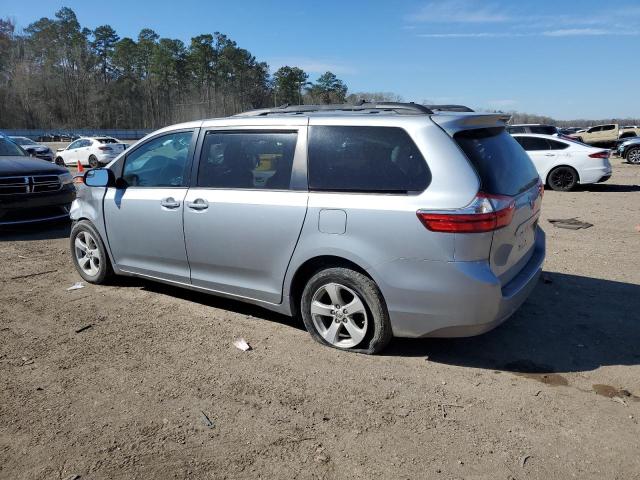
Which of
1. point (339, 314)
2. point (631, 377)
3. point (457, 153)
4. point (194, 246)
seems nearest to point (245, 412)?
point (339, 314)

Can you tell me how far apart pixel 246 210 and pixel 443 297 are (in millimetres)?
1725

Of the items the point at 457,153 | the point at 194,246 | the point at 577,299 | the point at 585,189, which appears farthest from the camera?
the point at 585,189

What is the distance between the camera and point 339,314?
12.7 ft

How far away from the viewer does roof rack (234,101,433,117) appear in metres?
3.83

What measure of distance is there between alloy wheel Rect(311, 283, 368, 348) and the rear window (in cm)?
124

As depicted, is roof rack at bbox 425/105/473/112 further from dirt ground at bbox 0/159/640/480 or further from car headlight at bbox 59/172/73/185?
car headlight at bbox 59/172/73/185

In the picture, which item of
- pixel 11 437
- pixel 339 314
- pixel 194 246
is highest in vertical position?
pixel 194 246

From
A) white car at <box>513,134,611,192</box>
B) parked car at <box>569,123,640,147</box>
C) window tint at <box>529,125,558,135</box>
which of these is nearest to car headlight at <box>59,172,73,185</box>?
white car at <box>513,134,611,192</box>

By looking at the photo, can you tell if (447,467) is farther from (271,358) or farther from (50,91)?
(50,91)

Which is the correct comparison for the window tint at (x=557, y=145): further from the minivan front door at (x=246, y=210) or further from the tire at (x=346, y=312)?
the tire at (x=346, y=312)

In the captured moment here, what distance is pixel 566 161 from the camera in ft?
47.1

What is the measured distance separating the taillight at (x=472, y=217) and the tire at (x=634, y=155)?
24.4 m

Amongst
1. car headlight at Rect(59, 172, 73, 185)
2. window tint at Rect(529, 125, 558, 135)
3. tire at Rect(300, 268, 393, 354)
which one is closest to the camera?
tire at Rect(300, 268, 393, 354)

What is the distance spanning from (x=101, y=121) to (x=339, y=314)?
395 feet
